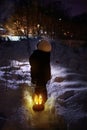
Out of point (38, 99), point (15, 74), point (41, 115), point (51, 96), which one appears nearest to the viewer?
point (41, 115)

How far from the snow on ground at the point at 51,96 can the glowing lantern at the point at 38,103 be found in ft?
0.46

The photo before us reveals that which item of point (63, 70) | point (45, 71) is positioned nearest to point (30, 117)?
point (45, 71)

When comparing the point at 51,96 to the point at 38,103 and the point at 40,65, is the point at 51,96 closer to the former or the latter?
the point at 38,103

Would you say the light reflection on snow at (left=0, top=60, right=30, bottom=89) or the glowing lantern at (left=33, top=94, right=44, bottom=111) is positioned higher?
the glowing lantern at (left=33, top=94, right=44, bottom=111)

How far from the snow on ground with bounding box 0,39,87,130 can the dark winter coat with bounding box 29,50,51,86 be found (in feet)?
2.96

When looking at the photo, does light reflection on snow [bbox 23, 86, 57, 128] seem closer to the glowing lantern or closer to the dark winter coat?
the glowing lantern

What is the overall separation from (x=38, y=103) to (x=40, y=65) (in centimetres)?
100

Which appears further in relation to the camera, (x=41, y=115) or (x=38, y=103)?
(x=38, y=103)

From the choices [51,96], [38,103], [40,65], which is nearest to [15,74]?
[51,96]

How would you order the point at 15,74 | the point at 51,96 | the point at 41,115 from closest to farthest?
the point at 41,115 < the point at 51,96 < the point at 15,74

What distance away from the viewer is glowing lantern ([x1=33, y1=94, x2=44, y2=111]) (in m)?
7.00

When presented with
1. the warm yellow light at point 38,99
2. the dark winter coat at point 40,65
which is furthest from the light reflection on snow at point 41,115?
the dark winter coat at point 40,65

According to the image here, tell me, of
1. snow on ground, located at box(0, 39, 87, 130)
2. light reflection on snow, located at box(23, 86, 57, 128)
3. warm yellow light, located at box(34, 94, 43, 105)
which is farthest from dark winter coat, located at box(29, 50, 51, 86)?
snow on ground, located at box(0, 39, 87, 130)

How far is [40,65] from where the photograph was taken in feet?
22.7
